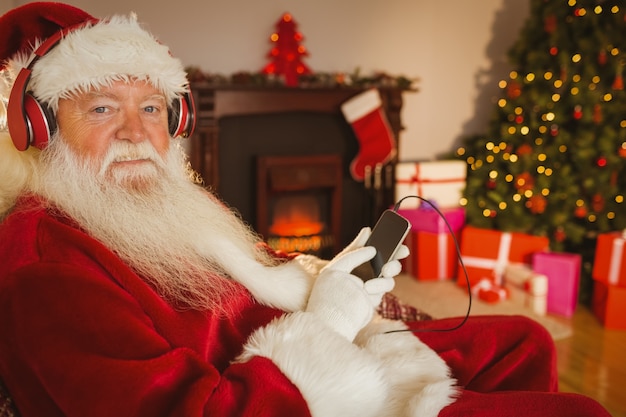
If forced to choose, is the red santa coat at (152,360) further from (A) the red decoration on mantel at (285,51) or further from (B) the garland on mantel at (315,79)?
(A) the red decoration on mantel at (285,51)

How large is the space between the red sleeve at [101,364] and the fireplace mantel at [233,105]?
2.32 meters

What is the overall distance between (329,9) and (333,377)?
328cm

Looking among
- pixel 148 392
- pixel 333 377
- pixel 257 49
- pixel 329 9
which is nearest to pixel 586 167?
pixel 329 9

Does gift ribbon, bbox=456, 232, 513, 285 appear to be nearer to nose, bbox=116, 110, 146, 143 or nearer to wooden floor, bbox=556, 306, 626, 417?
wooden floor, bbox=556, 306, 626, 417

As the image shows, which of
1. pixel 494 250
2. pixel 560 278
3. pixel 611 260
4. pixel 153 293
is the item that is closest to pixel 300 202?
pixel 494 250

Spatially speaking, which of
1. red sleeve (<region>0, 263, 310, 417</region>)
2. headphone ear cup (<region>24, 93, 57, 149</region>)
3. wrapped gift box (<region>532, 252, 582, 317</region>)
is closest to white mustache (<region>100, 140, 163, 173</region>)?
headphone ear cup (<region>24, 93, 57, 149</region>)

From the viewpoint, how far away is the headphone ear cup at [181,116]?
1.45 m

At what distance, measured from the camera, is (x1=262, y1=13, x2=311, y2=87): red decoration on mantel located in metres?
3.57

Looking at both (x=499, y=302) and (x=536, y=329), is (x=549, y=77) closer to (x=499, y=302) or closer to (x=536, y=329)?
(x=499, y=302)

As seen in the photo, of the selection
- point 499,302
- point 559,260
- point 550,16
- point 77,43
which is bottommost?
point 499,302

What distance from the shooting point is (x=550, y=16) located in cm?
346

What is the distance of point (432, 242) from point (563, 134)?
3.60 feet

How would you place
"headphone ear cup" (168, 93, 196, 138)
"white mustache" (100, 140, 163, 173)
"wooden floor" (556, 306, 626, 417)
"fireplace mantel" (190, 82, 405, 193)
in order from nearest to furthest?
"white mustache" (100, 140, 163, 173) → "headphone ear cup" (168, 93, 196, 138) → "wooden floor" (556, 306, 626, 417) → "fireplace mantel" (190, 82, 405, 193)

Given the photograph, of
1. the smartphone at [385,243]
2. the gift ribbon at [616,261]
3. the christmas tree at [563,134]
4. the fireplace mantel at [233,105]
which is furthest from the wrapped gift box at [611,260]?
the smartphone at [385,243]
